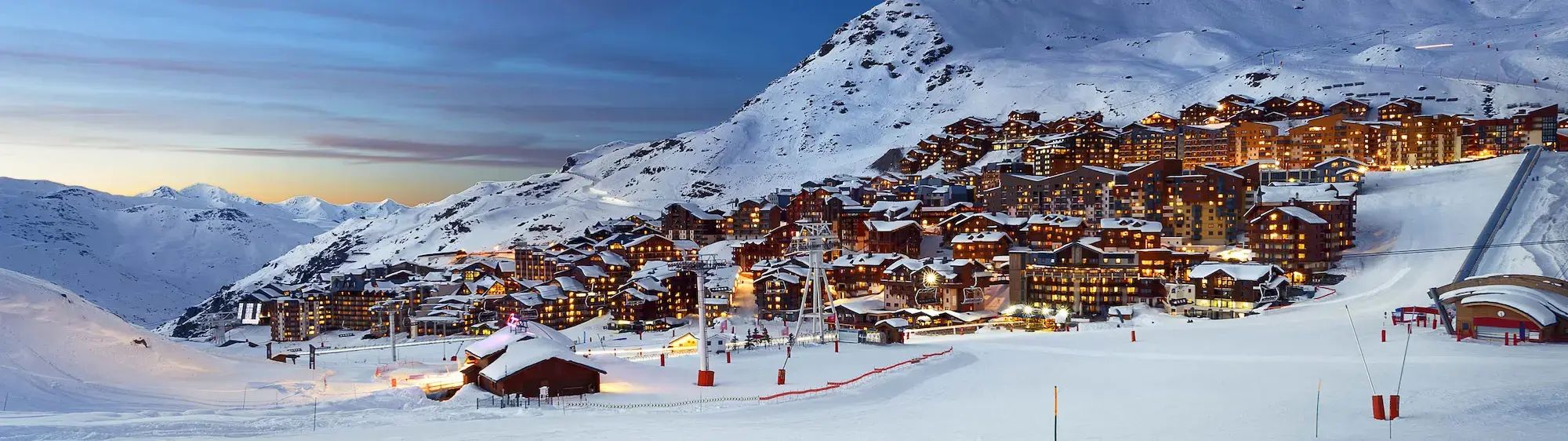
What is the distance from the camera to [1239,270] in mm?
55094

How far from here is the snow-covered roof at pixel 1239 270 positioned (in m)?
53.9

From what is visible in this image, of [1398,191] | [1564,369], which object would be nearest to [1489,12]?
[1398,191]

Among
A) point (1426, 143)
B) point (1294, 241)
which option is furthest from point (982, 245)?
point (1426, 143)

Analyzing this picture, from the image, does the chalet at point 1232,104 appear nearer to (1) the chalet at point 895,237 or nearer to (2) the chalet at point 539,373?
(1) the chalet at point 895,237

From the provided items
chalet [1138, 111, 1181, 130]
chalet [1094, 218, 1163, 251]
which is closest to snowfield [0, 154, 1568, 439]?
chalet [1094, 218, 1163, 251]

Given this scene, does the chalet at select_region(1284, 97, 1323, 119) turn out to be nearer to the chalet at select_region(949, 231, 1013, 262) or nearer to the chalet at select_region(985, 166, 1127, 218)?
the chalet at select_region(985, 166, 1127, 218)

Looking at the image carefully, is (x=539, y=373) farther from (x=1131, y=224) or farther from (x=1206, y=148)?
(x=1206, y=148)

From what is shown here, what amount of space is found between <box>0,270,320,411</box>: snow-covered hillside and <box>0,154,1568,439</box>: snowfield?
4.70 feet

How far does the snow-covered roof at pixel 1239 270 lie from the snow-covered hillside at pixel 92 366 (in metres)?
46.3

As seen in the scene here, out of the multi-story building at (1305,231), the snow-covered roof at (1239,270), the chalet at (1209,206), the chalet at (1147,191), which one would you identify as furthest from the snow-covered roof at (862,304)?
the chalet at (1209,206)

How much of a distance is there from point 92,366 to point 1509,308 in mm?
36306

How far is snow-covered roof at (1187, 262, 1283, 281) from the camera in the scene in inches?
2122

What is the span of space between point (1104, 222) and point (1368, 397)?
54.9 metres

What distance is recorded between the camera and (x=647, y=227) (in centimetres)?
10269
